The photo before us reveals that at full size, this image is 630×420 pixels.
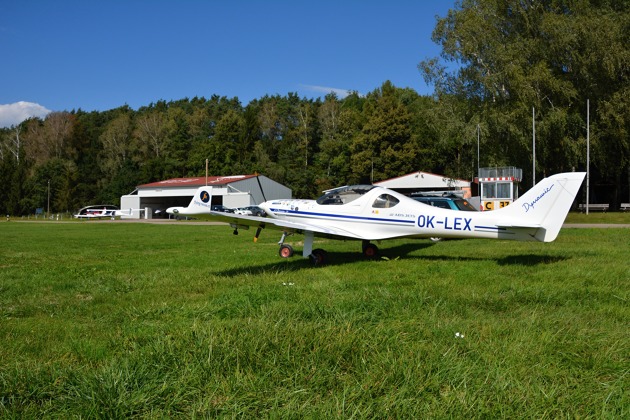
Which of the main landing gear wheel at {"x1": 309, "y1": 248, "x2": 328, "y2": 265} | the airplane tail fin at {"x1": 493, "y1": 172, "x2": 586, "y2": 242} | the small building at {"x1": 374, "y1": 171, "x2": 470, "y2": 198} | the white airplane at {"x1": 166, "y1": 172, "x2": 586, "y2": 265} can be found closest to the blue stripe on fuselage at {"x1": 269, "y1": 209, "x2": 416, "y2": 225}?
the white airplane at {"x1": 166, "y1": 172, "x2": 586, "y2": 265}

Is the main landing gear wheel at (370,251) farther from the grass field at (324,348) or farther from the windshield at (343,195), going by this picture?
the grass field at (324,348)

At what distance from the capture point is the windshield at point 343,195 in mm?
11719

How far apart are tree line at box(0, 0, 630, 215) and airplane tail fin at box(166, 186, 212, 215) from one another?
3415cm

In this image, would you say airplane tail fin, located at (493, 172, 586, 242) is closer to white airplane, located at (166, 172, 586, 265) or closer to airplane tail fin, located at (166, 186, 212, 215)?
white airplane, located at (166, 172, 586, 265)

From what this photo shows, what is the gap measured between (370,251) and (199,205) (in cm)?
436

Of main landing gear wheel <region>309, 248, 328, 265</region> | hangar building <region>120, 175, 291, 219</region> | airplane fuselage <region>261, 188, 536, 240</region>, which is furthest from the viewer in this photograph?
hangar building <region>120, 175, 291, 219</region>

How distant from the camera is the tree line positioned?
38188 mm

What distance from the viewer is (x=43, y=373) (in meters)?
3.32

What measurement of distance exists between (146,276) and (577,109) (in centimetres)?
4102

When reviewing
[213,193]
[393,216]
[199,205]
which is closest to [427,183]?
[213,193]

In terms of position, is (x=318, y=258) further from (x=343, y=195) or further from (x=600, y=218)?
(x=600, y=218)

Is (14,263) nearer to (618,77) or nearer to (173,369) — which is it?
(173,369)

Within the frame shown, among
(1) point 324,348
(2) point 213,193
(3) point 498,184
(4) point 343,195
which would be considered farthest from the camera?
(2) point 213,193

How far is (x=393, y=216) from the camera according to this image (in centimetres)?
1105
